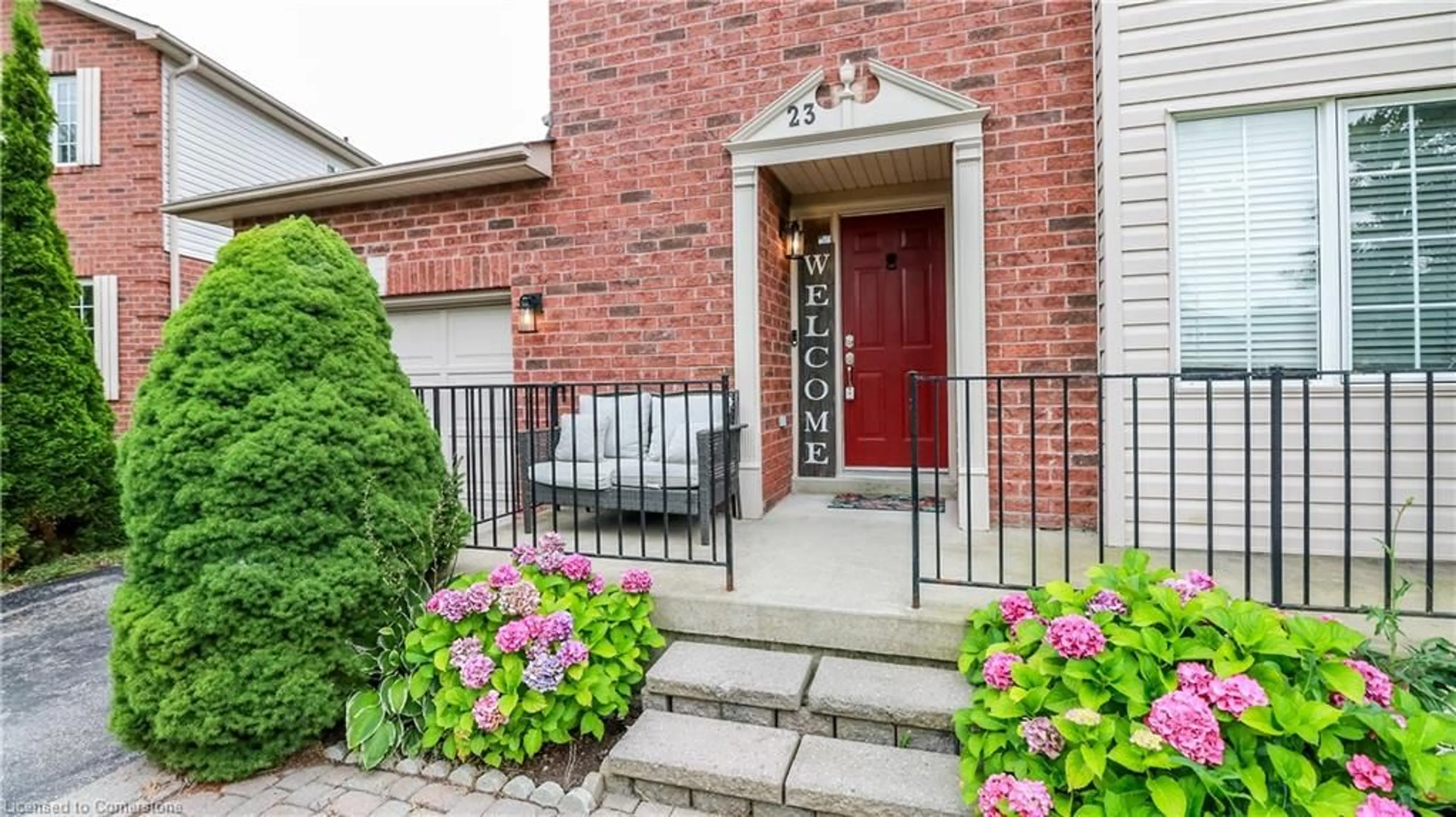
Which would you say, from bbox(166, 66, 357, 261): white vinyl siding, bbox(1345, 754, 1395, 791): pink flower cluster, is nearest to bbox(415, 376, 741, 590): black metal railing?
bbox(1345, 754, 1395, 791): pink flower cluster

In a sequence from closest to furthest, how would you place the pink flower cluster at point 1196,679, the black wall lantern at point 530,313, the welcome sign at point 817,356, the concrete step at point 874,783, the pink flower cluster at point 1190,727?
the pink flower cluster at point 1190,727, the pink flower cluster at point 1196,679, the concrete step at point 874,783, the black wall lantern at point 530,313, the welcome sign at point 817,356

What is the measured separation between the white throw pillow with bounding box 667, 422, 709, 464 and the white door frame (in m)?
0.38

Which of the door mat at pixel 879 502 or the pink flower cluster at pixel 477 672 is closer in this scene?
the pink flower cluster at pixel 477 672

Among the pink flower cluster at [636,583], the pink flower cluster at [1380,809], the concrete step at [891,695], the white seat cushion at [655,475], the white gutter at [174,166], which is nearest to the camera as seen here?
the pink flower cluster at [1380,809]

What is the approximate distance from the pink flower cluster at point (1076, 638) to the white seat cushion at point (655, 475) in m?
1.97

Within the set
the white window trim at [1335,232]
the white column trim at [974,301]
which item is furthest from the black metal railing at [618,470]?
the white window trim at [1335,232]

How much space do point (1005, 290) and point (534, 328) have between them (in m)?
3.06

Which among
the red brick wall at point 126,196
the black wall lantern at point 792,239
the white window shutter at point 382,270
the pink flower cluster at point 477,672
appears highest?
the red brick wall at point 126,196

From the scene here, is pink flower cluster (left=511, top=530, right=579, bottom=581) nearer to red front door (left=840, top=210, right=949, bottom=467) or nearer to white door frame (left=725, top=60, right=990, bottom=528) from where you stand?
white door frame (left=725, top=60, right=990, bottom=528)

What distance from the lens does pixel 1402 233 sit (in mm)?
2848

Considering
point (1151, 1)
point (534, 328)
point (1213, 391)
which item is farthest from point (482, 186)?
point (1213, 391)

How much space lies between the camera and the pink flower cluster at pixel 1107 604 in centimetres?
191

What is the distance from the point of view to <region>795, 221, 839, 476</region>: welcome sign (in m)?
4.95

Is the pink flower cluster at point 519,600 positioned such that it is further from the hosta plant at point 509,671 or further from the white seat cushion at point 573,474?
the white seat cushion at point 573,474
